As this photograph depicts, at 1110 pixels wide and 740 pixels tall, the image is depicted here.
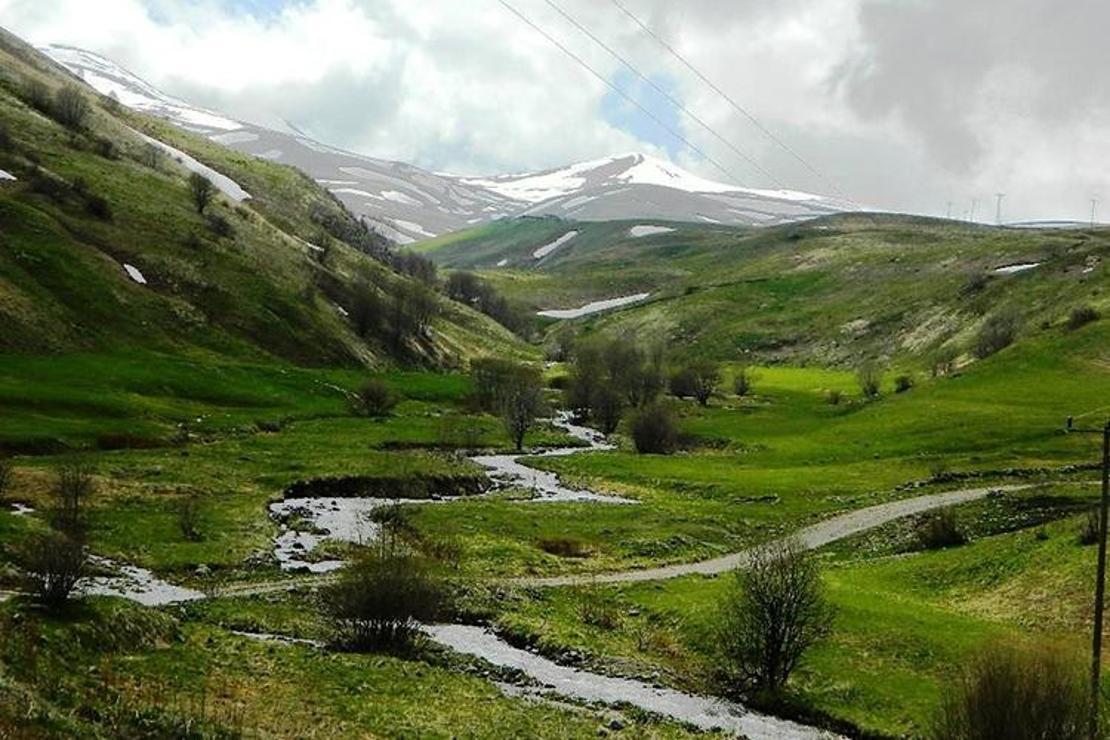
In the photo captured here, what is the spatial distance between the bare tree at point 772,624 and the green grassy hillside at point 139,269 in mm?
90886

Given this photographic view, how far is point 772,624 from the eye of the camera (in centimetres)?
4300

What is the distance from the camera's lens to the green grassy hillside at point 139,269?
392 ft

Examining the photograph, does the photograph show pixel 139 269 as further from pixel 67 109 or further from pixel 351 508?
pixel 351 508

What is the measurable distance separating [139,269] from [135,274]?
2869 mm

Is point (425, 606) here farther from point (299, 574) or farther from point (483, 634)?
point (299, 574)

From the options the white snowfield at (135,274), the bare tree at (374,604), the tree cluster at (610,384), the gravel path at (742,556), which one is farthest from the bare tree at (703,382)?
the bare tree at (374,604)

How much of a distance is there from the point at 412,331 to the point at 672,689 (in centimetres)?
15121

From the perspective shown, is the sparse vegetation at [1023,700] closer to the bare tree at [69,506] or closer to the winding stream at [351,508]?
the winding stream at [351,508]

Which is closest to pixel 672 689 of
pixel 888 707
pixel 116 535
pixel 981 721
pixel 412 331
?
pixel 888 707

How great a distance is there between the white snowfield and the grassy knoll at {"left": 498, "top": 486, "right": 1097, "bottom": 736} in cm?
10387

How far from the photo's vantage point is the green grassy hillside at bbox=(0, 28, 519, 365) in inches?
4702

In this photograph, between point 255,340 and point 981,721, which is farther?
point 255,340

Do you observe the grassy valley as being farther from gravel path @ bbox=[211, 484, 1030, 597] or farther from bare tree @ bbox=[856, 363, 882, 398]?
bare tree @ bbox=[856, 363, 882, 398]

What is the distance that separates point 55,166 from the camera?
161 metres
